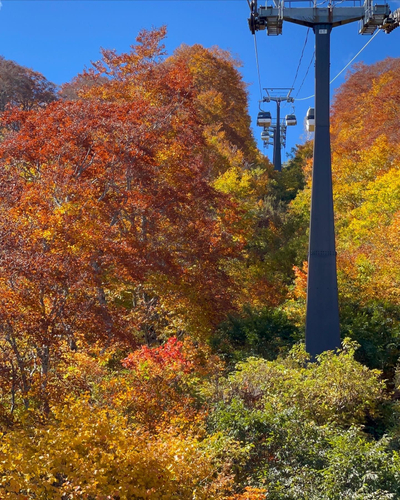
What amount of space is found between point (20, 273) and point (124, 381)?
2750mm

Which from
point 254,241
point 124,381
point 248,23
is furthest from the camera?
point 254,241

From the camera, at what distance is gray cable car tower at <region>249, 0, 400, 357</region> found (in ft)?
40.5

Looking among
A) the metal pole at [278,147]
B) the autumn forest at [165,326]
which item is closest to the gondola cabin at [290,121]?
the metal pole at [278,147]

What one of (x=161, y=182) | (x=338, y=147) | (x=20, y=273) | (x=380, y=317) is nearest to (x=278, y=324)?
(x=380, y=317)

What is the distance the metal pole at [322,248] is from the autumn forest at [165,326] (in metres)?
0.57

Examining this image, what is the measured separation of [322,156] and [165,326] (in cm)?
694

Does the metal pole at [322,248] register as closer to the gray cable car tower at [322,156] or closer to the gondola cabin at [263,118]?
the gray cable car tower at [322,156]

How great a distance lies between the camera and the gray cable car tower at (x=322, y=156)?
12344 mm

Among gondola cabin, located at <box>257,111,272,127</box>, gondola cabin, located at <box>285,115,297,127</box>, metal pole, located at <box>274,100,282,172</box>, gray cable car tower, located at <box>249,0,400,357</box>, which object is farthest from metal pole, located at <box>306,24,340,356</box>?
metal pole, located at <box>274,100,282,172</box>

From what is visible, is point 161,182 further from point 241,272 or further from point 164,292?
point 241,272

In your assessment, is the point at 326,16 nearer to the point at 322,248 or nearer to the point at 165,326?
the point at 322,248

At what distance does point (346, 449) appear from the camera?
676 centimetres

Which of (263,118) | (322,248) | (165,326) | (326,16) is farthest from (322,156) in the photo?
(263,118)

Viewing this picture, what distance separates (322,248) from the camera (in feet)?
41.2
